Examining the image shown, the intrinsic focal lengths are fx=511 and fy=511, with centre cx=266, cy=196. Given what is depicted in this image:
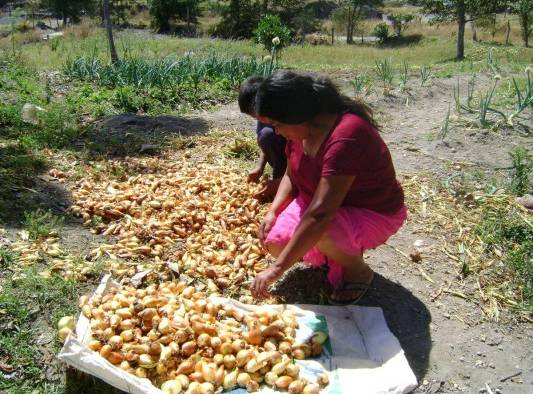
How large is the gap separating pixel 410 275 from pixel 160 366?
150 centimetres

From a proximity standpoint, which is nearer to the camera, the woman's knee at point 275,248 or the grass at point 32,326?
the grass at point 32,326

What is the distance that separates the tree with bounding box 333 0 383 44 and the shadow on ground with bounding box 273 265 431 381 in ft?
79.9

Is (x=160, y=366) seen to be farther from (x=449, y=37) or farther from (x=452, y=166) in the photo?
(x=449, y=37)

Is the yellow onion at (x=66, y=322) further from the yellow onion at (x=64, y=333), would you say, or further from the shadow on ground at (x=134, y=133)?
the shadow on ground at (x=134, y=133)

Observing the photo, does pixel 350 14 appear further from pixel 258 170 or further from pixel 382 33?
pixel 258 170

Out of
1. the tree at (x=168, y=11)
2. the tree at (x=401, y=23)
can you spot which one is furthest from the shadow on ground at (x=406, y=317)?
the tree at (x=401, y=23)

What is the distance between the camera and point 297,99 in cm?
202

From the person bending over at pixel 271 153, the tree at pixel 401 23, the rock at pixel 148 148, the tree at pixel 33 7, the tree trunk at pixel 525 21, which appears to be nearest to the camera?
the person bending over at pixel 271 153

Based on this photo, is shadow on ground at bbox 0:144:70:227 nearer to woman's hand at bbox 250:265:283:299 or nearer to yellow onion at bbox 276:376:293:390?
woman's hand at bbox 250:265:283:299

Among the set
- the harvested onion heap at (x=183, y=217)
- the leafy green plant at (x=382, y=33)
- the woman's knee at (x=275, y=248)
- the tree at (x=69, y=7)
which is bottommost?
the harvested onion heap at (x=183, y=217)

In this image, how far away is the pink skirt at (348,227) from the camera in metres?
2.25

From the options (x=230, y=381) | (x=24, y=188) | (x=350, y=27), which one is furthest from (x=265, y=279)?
(x=350, y=27)

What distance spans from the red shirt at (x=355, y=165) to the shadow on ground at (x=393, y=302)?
19.7 inches

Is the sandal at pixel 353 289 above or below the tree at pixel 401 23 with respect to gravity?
below
